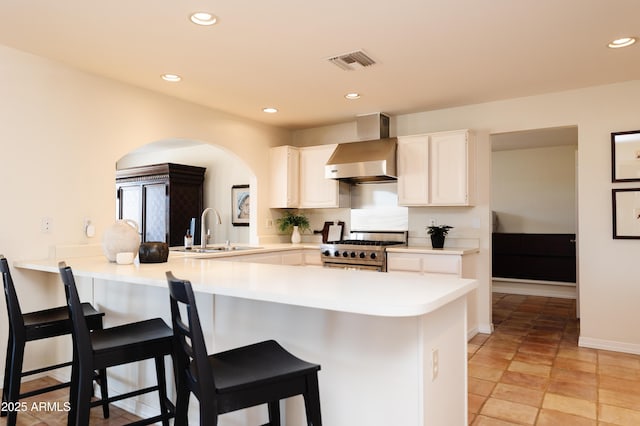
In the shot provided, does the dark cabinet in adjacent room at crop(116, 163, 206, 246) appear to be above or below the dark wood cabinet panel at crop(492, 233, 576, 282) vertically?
above

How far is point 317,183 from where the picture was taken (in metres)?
5.21

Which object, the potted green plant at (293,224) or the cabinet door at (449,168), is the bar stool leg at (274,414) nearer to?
the cabinet door at (449,168)

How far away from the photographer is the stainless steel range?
4344 millimetres

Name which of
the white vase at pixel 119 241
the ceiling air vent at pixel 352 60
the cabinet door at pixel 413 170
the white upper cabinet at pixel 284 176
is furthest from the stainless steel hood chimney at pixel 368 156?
the white vase at pixel 119 241

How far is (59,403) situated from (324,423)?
197 cm

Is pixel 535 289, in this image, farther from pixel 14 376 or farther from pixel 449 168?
pixel 14 376

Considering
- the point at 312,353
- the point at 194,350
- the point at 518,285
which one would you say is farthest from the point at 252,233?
the point at 518,285

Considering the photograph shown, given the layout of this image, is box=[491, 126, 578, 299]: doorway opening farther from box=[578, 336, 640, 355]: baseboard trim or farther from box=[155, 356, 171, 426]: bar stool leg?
box=[155, 356, 171, 426]: bar stool leg

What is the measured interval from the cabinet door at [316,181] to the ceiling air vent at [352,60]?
5.87 feet

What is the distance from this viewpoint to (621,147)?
149 inches

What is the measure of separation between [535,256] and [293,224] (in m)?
4.10

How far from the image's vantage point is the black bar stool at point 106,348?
1.78 m

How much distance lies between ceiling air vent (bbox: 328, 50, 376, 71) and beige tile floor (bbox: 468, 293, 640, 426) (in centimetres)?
253

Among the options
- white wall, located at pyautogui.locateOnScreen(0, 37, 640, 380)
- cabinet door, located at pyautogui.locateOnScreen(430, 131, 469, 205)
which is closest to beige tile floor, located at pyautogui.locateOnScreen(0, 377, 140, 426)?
white wall, located at pyautogui.locateOnScreen(0, 37, 640, 380)
